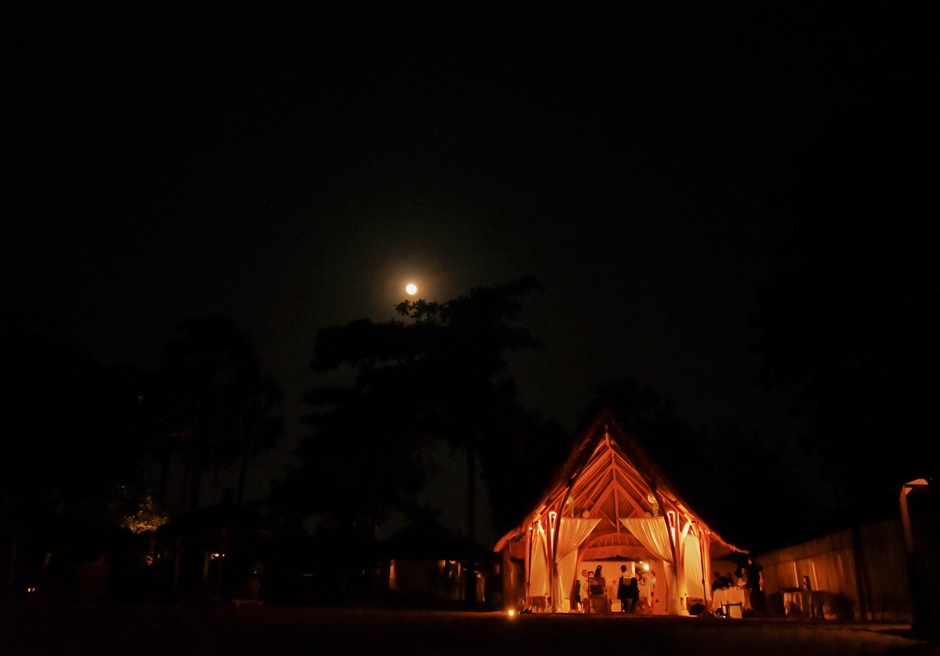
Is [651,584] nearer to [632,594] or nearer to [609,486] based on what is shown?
[609,486]

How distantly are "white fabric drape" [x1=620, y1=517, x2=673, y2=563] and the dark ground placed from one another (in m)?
8.31

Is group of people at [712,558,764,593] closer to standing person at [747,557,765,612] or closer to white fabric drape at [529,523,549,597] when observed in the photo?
standing person at [747,557,765,612]

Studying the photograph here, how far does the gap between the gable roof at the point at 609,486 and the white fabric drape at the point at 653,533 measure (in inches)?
12.3

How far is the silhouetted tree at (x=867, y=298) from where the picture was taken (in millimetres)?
10344

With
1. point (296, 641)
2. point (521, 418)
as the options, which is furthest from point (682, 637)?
point (521, 418)

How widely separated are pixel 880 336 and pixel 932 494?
2.17 metres

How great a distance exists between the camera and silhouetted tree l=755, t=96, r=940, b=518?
33.9 feet

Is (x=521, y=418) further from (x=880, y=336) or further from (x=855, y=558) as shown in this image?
(x=880, y=336)

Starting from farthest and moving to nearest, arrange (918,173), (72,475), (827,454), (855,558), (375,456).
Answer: (375,456), (72,475), (855,558), (827,454), (918,173)

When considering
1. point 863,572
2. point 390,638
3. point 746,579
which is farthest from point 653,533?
point 390,638

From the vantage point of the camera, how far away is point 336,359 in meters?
29.7

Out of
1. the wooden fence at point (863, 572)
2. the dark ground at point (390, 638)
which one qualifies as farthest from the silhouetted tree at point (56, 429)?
the wooden fence at point (863, 572)

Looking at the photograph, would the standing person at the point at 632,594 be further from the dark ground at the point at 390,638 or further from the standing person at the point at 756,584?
the dark ground at the point at 390,638

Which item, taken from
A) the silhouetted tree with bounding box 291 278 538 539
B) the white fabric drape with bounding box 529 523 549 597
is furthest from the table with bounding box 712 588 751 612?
the silhouetted tree with bounding box 291 278 538 539
